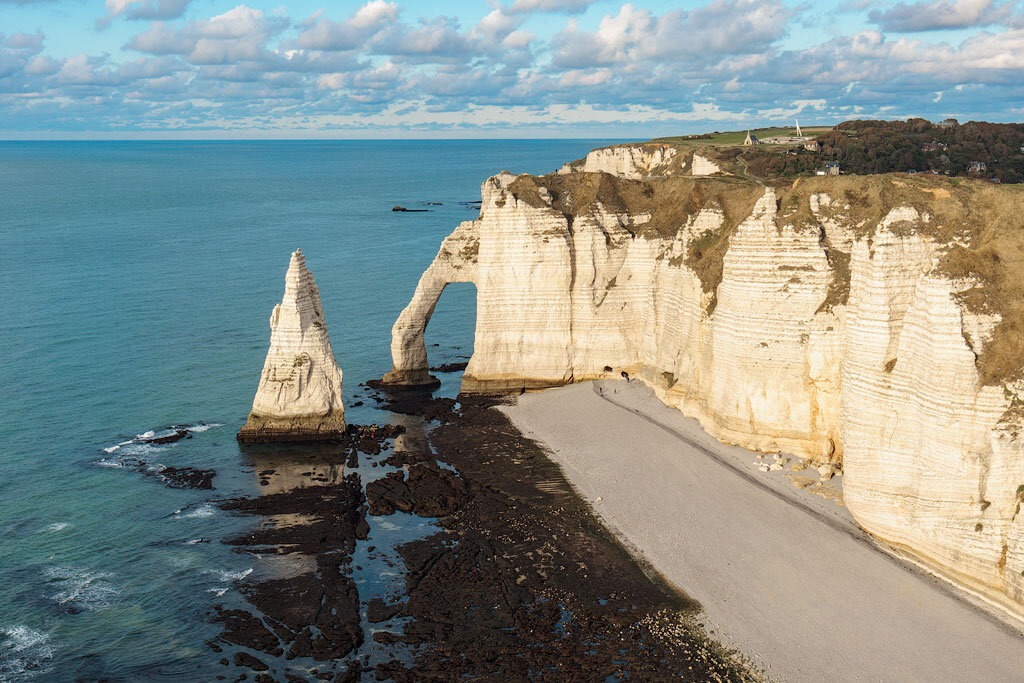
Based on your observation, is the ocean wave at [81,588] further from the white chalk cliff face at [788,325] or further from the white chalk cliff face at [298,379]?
the white chalk cliff face at [788,325]

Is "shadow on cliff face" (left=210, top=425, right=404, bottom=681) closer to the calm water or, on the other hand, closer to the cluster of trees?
the calm water

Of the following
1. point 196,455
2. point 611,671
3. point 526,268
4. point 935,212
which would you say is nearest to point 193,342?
point 196,455

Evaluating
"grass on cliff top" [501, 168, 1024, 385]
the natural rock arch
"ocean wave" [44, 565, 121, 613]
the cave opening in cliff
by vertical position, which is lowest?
"ocean wave" [44, 565, 121, 613]

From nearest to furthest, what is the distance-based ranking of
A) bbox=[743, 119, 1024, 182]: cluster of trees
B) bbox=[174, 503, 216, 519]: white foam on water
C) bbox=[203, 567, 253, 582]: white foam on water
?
bbox=[203, 567, 253, 582]: white foam on water, bbox=[174, 503, 216, 519]: white foam on water, bbox=[743, 119, 1024, 182]: cluster of trees

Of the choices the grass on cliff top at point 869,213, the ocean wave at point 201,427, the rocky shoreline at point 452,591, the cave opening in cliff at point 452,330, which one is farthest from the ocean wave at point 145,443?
the grass on cliff top at point 869,213

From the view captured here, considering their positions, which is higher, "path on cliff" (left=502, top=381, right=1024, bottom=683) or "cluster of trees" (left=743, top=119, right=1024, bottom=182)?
"cluster of trees" (left=743, top=119, right=1024, bottom=182)

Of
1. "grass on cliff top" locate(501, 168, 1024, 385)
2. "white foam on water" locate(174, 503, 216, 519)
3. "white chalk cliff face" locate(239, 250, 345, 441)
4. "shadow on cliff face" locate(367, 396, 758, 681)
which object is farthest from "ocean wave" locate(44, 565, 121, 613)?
"grass on cliff top" locate(501, 168, 1024, 385)
